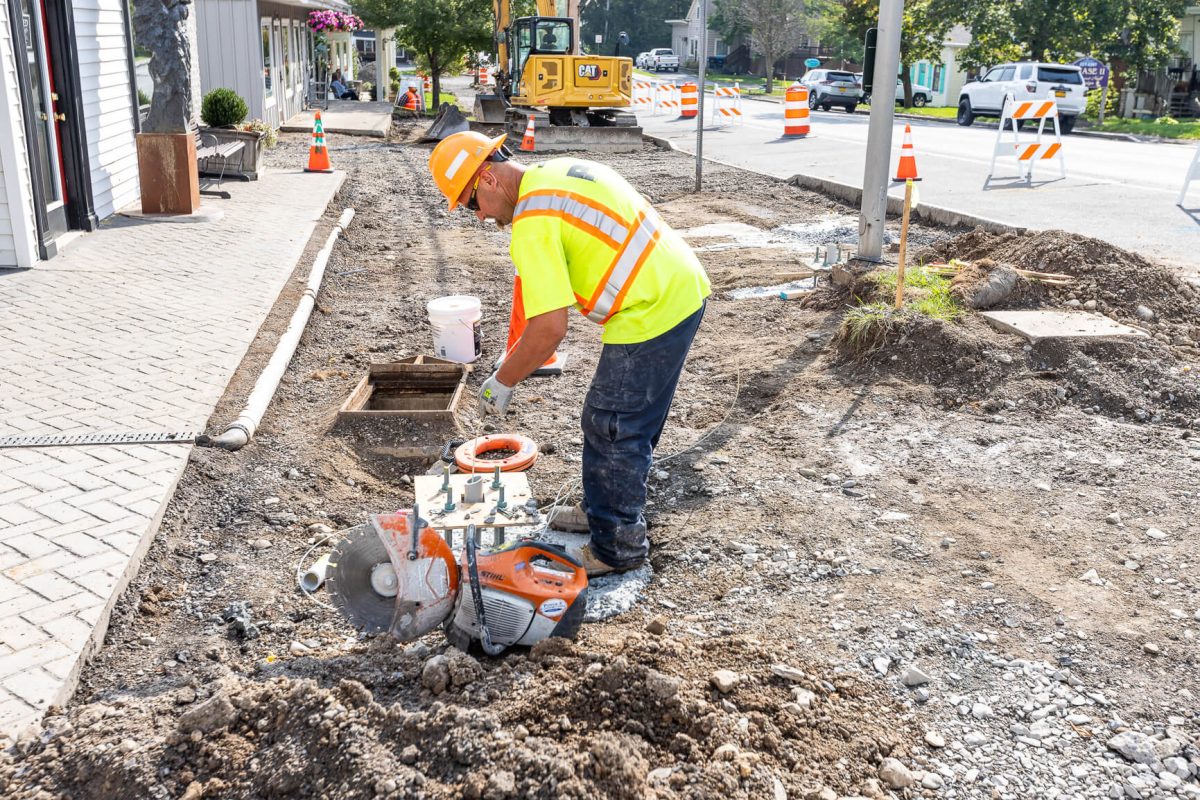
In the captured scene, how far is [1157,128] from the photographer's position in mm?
29203

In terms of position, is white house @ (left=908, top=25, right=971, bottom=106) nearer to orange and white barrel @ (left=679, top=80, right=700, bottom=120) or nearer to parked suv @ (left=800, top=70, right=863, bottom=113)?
parked suv @ (left=800, top=70, right=863, bottom=113)

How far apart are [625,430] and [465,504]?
721 millimetres

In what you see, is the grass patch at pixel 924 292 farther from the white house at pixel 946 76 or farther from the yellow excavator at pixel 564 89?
the white house at pixel 946 76

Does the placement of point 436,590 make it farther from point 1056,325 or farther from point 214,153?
point 214,153

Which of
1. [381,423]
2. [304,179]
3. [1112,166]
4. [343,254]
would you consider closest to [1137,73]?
[1112,166]

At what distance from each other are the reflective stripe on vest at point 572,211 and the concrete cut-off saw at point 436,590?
1.12 meters

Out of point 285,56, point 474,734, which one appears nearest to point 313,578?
point 474,734

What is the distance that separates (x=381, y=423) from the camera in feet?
19.3

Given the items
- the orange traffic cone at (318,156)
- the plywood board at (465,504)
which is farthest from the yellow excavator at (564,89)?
the plywood board at (465,504)

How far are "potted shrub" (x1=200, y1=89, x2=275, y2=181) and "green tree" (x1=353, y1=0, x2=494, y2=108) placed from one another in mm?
18285

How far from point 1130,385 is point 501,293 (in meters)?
5.17

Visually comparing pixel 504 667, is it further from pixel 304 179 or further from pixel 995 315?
pixel 304 179

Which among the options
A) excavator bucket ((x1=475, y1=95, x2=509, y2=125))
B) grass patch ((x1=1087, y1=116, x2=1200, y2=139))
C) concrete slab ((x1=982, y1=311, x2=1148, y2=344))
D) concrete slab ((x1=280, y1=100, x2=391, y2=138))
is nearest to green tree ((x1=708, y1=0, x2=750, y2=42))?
grass patch ((x1=1087, y1=116, x2=1200, y2=139))

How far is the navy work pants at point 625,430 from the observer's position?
4.11 m
